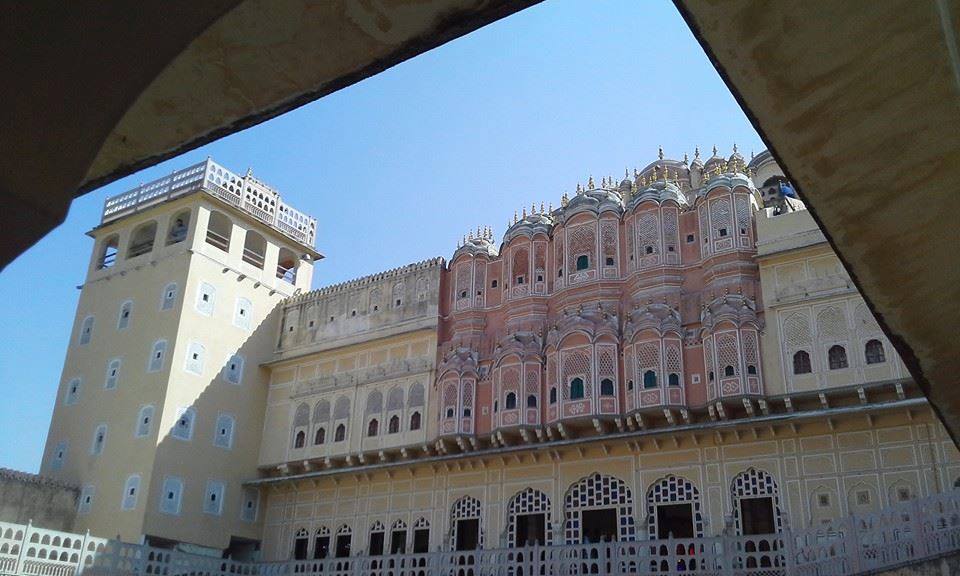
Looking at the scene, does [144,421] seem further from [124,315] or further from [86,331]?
[86,331]

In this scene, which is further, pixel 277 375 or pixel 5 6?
pixel 277 375

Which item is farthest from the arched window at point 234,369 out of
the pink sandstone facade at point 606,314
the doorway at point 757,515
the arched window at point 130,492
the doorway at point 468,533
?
the doorway at point 757,515

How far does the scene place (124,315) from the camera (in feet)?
82.0

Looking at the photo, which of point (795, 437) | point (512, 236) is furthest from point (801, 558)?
point (512, 236)

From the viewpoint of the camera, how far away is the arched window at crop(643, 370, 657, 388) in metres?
18.3

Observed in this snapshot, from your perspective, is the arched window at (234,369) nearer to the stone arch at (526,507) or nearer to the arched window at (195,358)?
the arched window at (195,358)

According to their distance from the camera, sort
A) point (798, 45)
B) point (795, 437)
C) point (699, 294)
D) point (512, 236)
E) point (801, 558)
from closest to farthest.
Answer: point (798, 45) → point (801, 558) → point (795, 437) → point (699, 294) → point (512, 236)

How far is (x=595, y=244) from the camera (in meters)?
20.6

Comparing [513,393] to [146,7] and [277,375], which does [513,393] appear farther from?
[146,7]

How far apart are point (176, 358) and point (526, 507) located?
10666 millimetres

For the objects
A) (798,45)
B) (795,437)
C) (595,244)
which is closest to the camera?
(798,45)

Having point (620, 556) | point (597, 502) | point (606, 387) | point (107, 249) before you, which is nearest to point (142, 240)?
point (107, 249)

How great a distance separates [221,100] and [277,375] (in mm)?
23498

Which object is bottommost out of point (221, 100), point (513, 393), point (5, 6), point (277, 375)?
point (5, 6)
